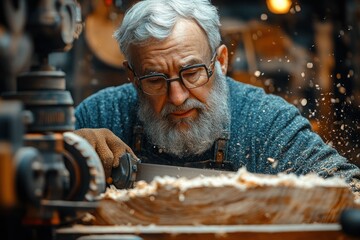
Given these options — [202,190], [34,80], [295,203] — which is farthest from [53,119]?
[295,203]

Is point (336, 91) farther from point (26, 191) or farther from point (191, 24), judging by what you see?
point (26, 191)

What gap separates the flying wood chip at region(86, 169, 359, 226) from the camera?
3.03m

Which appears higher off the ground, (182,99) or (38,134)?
(38,134)

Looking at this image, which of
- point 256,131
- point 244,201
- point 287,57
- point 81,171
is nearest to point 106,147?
point 256,131

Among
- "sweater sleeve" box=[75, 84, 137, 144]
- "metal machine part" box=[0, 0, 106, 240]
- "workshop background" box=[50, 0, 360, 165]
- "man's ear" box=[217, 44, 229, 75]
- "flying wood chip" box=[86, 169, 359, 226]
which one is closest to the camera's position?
"metal machine part" box=[0, 0, 106, 240]

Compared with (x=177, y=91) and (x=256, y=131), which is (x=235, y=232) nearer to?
(x=177, y=91)

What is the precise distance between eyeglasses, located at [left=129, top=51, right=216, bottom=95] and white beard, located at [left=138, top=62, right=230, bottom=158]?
11cm

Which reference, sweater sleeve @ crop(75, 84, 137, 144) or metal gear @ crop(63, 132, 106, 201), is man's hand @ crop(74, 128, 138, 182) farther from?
metal gear @ crop(63, 132, 106, 201)

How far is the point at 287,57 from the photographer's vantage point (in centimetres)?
1166

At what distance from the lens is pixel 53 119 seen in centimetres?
288

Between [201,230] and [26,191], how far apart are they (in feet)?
2.42

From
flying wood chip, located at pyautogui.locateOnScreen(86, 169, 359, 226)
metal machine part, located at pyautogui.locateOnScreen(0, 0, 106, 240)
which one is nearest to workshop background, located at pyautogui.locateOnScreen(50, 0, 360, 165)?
flying wood chip, located at pyautogui.locateOnScreen(86, 169, 359, 226)

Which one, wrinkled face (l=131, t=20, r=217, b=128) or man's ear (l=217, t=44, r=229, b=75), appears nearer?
wrinkled face (l=131, t=20, r=217, b=128)

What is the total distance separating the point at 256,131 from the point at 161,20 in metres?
0.94
